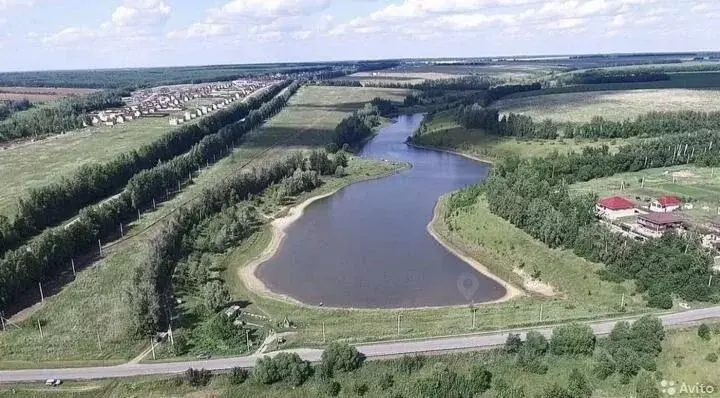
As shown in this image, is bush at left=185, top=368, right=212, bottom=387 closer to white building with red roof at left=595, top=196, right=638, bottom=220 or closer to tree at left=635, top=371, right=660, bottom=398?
tree at left=635, top=371, right=660, bottom=398

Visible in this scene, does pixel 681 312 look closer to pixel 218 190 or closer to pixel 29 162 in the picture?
pixel 218 190

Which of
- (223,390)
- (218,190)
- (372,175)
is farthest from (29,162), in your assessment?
(223,390)

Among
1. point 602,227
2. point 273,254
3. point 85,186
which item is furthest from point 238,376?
point 85,186

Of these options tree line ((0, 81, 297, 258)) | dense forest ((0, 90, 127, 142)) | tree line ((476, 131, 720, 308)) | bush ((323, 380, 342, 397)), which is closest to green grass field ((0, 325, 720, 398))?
bush ((323, 380, 342, 397))

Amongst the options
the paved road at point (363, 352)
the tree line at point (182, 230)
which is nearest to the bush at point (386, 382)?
the paved road at point (363, 352)

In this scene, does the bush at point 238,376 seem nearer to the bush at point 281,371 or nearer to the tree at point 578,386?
the bush at point 281,371
